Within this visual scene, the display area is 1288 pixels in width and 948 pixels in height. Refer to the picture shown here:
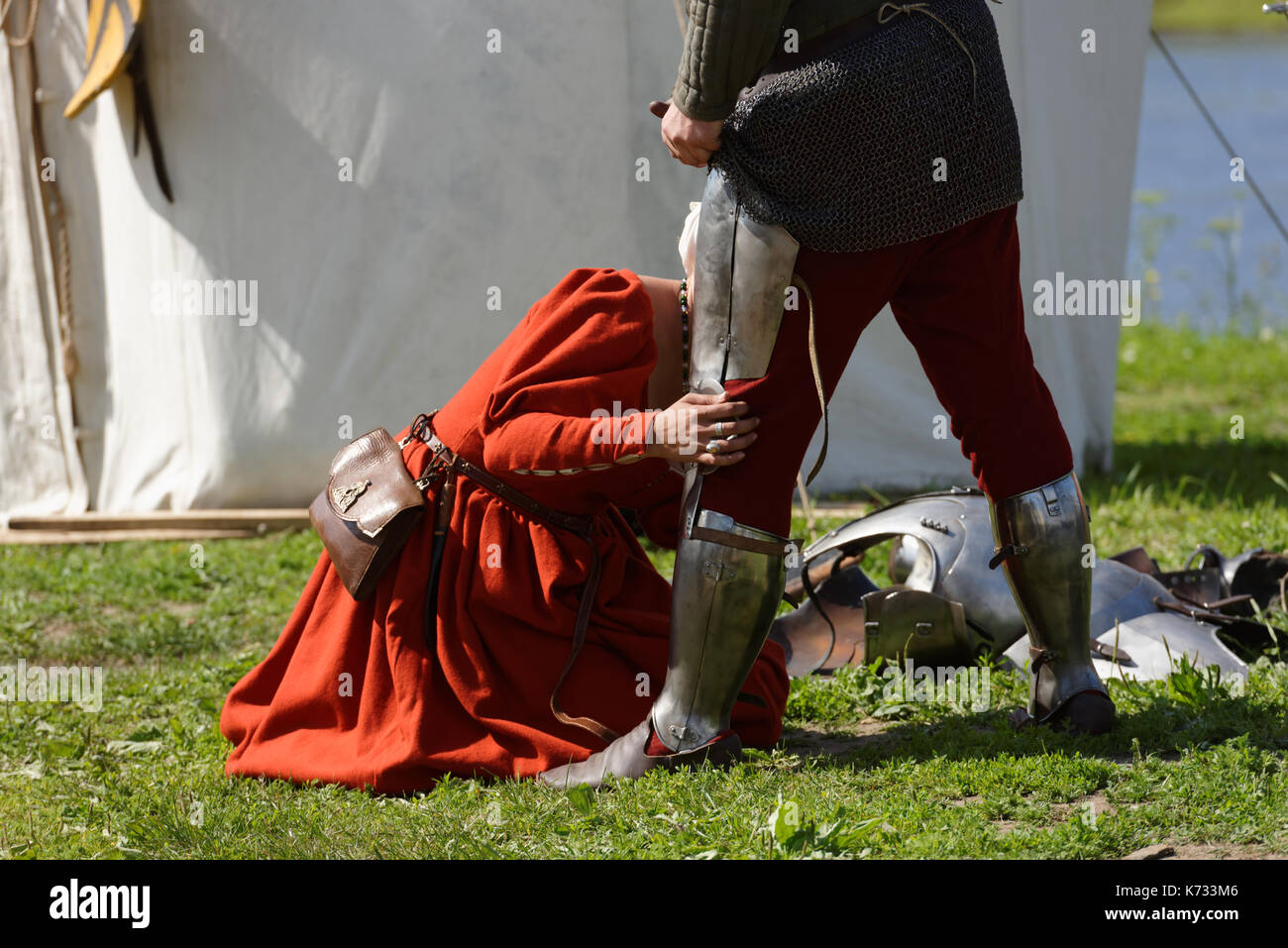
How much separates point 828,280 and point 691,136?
0.34 m

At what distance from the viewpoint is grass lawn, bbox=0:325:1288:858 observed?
7.64 feet

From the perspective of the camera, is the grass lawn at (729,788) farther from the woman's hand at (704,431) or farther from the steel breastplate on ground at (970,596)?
the woman's hand at (704,431)

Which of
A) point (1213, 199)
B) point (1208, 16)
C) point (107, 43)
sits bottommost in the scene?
point (107, 43)

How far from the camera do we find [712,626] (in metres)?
2.58

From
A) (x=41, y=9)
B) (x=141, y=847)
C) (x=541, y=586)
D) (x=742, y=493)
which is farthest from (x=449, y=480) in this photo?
(x=41, y=9)

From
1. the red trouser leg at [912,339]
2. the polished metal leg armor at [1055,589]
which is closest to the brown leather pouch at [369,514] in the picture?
the red trouser leg at [912,339]

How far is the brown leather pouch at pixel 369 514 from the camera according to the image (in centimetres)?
285

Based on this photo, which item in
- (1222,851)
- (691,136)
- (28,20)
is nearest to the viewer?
(1222,851)

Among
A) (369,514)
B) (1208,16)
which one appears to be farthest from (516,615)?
(1208,16)

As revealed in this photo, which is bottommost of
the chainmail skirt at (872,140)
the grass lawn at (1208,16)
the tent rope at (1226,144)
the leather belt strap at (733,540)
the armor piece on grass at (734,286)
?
the leather belt strap at (733,540)

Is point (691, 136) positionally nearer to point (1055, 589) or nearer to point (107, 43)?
point (1055, 589)

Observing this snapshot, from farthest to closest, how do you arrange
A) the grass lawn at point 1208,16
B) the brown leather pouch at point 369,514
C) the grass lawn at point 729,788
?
1. the grass lawn at point 1208,16
2. the brown leather pouch at point 369,514
3. the grass lawn at point 729,788

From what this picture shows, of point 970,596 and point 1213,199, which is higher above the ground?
point 1213,199
